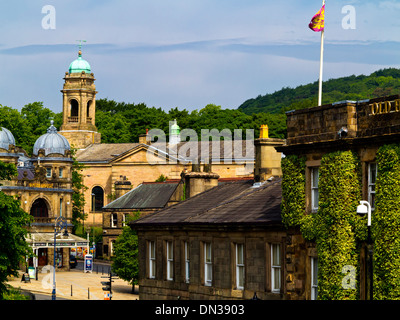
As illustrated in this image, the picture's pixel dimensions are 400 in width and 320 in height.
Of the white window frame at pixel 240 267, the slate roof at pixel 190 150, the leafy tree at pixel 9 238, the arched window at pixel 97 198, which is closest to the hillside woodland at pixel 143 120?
Result: the slate roof at pixel 190 150

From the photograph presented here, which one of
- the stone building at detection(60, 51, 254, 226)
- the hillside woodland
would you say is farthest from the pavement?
the hillside woodland

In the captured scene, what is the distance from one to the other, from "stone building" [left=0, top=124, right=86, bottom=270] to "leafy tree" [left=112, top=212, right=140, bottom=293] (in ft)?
50.4

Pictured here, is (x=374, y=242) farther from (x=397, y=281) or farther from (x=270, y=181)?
(x=270, y=181)

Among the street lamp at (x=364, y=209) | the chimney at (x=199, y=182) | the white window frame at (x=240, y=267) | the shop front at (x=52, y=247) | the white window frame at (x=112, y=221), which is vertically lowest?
the shop front at (x=52, y=247)

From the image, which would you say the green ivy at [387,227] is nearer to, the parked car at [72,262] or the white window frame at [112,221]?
the parked car at [72,262]

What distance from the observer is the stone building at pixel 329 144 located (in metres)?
33.8

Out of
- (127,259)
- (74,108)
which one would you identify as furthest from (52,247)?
(74,108)

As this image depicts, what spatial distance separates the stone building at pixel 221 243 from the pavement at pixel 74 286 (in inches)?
838

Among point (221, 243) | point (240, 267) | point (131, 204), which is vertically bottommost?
point (240, 267)

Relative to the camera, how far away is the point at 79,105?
6294 inches

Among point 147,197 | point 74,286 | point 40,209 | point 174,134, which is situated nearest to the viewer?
point 74,286

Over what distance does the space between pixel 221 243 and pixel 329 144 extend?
11007 mm

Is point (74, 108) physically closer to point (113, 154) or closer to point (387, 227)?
point (113, 154)
